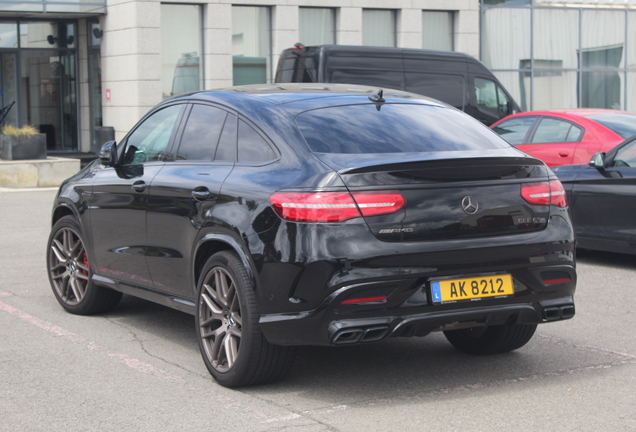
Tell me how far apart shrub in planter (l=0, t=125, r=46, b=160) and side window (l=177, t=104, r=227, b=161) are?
14.8 m

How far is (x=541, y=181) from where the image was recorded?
5.08 m

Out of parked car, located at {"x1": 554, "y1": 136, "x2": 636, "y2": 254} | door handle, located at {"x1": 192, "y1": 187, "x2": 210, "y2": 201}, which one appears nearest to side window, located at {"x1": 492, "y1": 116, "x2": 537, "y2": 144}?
parked car, located at {"x1": 554, "y1": 136, "x2": 636, "y2": 254}

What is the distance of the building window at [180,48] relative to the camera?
2475 cm

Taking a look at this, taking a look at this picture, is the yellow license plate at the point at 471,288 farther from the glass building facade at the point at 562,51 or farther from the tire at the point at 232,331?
the glass building facade at the point at 562,51

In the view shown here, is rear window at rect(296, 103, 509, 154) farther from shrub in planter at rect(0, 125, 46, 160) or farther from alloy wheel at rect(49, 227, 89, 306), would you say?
shrub in planter at rect(0, 125, 46, 160)

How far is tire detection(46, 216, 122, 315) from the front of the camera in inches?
274

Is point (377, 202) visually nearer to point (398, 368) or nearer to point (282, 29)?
point (398, 368)

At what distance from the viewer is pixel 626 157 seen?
30.3 feet

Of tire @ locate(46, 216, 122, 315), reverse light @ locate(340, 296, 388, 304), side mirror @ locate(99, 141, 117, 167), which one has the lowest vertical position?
tire @ locate(46, 216, 122, 315)

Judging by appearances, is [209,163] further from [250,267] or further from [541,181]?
[541,181]

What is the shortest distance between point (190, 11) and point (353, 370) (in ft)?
68.7

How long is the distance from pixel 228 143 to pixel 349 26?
22235mm

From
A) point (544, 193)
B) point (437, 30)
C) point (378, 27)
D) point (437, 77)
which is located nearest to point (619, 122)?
point (544, 193)

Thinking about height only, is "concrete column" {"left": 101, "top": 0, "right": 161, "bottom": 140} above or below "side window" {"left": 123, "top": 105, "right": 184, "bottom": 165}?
above
